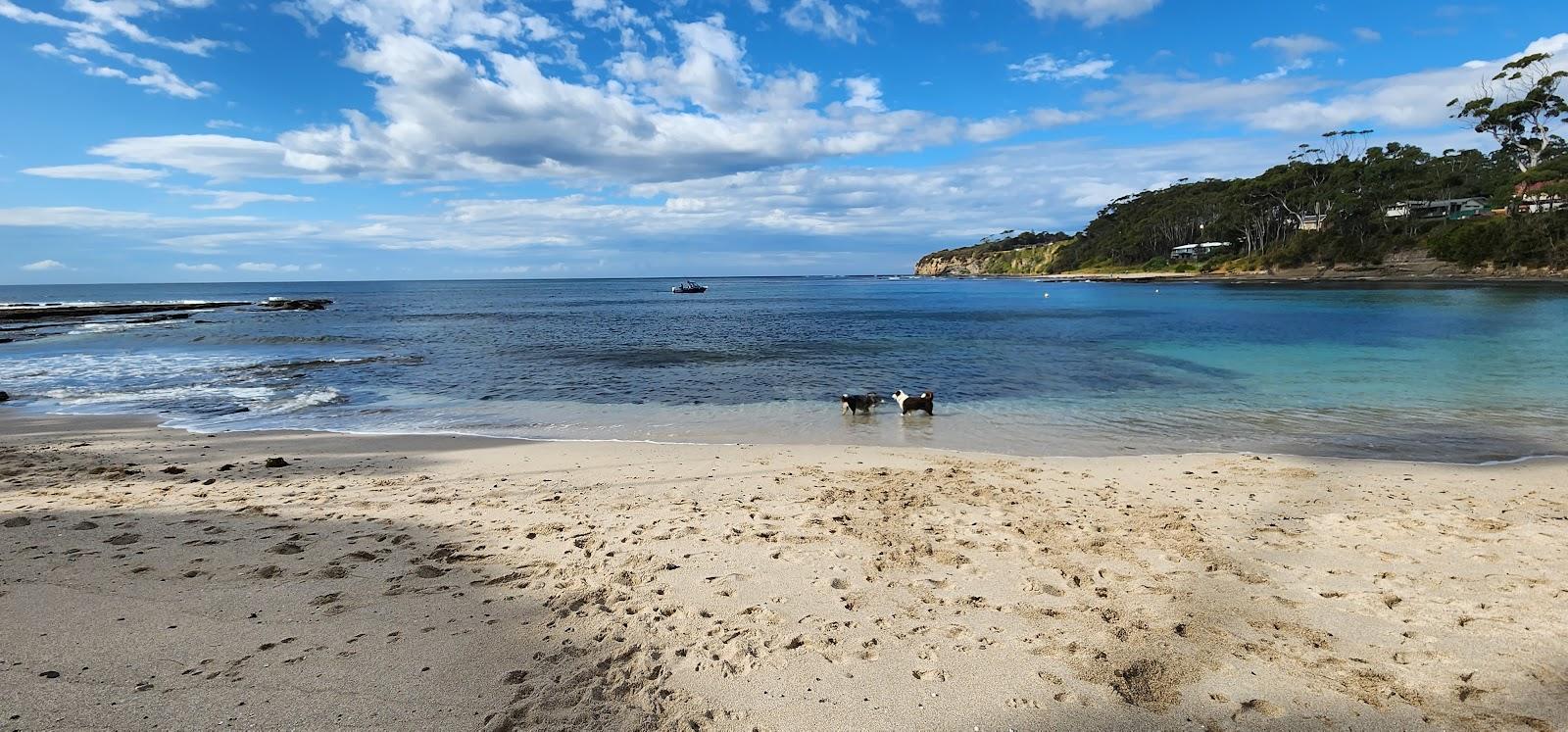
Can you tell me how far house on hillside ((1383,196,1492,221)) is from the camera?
9400 cm

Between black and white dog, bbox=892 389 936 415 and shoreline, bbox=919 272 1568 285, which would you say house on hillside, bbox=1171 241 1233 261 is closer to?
shoreline, bbox=919 272 1568 285

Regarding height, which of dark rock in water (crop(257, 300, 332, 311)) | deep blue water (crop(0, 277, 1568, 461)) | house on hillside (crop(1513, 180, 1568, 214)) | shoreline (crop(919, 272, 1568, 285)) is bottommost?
deep blue water (crop(0, 277, 1568, 461))

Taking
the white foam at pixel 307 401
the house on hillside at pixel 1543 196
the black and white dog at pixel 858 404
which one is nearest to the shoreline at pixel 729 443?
the white foam at pixel 307 401

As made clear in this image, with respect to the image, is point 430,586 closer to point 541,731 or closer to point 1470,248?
point 541,731

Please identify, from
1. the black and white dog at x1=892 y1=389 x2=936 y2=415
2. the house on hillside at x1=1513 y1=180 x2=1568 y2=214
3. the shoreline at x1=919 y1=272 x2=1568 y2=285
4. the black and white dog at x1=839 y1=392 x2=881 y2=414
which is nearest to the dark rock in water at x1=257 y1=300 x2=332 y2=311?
the black and white dog at x1=839 y1=392 x2=881 y2=414

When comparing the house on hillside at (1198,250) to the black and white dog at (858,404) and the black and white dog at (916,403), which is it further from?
the black and white dog at (858,404)

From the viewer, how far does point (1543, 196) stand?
79.2 m

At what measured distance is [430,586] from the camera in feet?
17.3

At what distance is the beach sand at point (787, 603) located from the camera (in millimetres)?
3754

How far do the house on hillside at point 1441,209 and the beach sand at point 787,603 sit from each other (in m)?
119

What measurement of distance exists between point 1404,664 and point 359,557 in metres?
7.48

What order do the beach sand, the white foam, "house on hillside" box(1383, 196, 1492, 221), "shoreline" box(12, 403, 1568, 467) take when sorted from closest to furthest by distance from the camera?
the beach sand < "shoreline" box(12, 403, 1568, 467) < the white foam < "house on hillside" box(1383, 196, 1492, 221)

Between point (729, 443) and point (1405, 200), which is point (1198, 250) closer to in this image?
point (1405, 200)

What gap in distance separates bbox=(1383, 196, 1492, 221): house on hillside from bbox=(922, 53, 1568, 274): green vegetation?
0.63 feet
